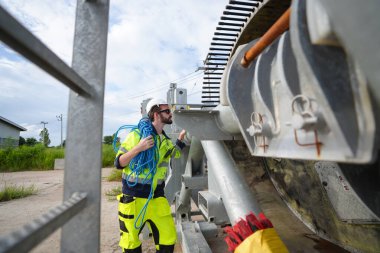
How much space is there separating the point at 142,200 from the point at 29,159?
17048mm

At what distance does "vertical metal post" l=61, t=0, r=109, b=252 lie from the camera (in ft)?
3.31

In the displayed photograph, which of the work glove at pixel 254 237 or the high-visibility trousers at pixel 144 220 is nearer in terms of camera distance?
the work glove at pixel 254 237

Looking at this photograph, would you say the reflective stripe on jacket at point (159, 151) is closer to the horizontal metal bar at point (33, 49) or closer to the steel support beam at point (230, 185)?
the steel support beam at point (230, 185)

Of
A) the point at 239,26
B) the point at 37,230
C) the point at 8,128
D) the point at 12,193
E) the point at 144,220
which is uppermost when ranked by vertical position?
the point at 8,128

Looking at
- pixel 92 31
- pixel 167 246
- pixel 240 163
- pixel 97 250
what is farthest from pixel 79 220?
pixel 167 246

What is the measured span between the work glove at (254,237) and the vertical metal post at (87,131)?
58 centimetres

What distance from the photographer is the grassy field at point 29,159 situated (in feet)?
52.5

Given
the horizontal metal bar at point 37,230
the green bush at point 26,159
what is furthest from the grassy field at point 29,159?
the horizontal metal bar at point 37,230

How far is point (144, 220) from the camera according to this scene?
270cm

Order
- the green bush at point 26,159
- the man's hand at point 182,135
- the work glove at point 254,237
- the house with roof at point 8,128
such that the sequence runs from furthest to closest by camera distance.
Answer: the house with roof at point 8,128 → the green bush at point 26,159 → the man's hand at point 182,135 → the work glove at point 254,237

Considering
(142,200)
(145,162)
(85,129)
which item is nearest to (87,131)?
(85,129)

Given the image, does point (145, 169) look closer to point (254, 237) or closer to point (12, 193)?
point (254, 237)

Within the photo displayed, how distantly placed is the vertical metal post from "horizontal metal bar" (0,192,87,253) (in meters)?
0.12

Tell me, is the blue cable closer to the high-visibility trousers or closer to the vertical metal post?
the high-visibility trousers
